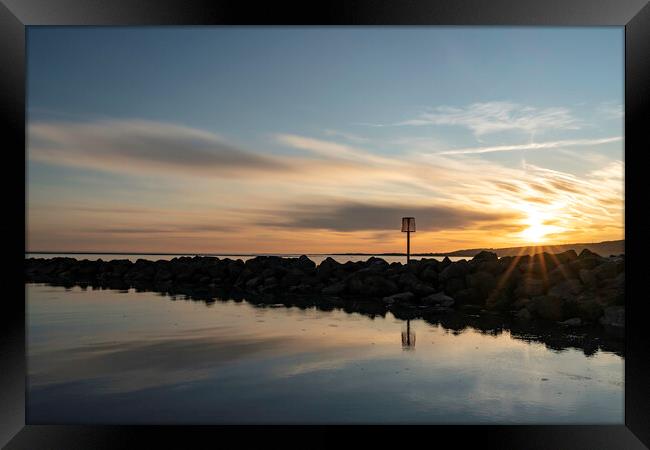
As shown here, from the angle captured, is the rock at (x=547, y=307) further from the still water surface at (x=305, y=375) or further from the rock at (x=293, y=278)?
the rock at (x=293, y=278)

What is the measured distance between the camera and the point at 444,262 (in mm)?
8484

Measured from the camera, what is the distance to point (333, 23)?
220cm

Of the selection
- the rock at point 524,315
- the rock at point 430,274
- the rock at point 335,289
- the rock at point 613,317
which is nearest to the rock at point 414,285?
the rock at point 430,274

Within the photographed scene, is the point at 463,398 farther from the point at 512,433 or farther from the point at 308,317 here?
the point at 308,317

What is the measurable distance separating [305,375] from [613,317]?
145 inches

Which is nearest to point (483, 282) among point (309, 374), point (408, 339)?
point (408, 339)

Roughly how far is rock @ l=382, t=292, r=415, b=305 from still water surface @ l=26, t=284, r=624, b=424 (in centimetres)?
181

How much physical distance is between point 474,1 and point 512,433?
1.82m

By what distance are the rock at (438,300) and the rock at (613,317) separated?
6.48ft

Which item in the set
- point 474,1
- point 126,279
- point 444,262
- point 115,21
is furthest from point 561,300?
point 126,279

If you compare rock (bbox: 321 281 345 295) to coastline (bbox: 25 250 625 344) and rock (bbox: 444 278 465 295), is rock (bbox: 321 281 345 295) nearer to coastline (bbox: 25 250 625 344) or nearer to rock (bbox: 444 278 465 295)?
coastline (bbox: 25 250 625 344)

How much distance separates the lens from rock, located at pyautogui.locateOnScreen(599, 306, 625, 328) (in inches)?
204

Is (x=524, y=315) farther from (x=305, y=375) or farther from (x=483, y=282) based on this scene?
(x=305, y=375)

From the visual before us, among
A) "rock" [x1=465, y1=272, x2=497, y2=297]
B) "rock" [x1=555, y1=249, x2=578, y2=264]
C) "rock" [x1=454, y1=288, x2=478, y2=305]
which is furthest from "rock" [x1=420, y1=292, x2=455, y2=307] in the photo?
"rock" [x1=555, y1=249, x2=578, y2=264]
